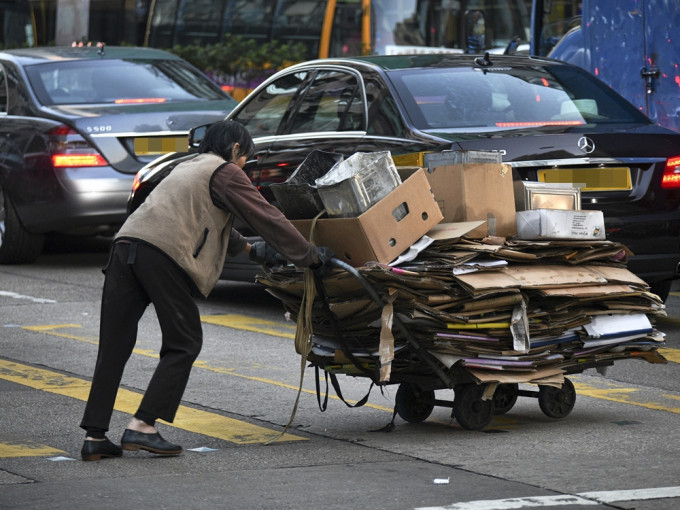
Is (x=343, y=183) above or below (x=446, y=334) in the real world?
above

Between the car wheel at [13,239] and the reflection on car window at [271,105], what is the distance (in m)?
3.21

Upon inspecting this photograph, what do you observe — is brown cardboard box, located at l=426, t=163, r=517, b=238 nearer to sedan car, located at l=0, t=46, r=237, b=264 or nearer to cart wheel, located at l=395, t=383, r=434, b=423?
cart wheel, located at l=395, t=383, r=434, b=423

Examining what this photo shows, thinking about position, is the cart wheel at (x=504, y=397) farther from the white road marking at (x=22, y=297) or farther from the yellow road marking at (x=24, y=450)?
the white road marking at (x=22, y=297)

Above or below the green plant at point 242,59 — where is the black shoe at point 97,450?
below

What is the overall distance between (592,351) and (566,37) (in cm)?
980

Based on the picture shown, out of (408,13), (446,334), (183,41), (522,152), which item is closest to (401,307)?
(446,334)

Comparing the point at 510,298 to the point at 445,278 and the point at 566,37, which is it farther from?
the point at 566,37

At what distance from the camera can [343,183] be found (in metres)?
6.25

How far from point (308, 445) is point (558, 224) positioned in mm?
1473

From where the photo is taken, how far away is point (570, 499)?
520 centimetres

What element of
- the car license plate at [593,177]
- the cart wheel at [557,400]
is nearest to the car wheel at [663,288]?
the car license plate at [593,177]

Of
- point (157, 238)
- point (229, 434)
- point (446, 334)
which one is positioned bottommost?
point (229, 434)

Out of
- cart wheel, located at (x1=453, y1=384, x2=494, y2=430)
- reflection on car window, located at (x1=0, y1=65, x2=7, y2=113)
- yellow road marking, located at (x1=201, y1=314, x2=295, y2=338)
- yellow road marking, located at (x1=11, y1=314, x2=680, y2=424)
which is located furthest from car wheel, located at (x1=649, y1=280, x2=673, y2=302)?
reflection on car window, located at (x1=0, y1=65, x2=7, y2=113)

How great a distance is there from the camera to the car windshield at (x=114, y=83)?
43.0 feet
